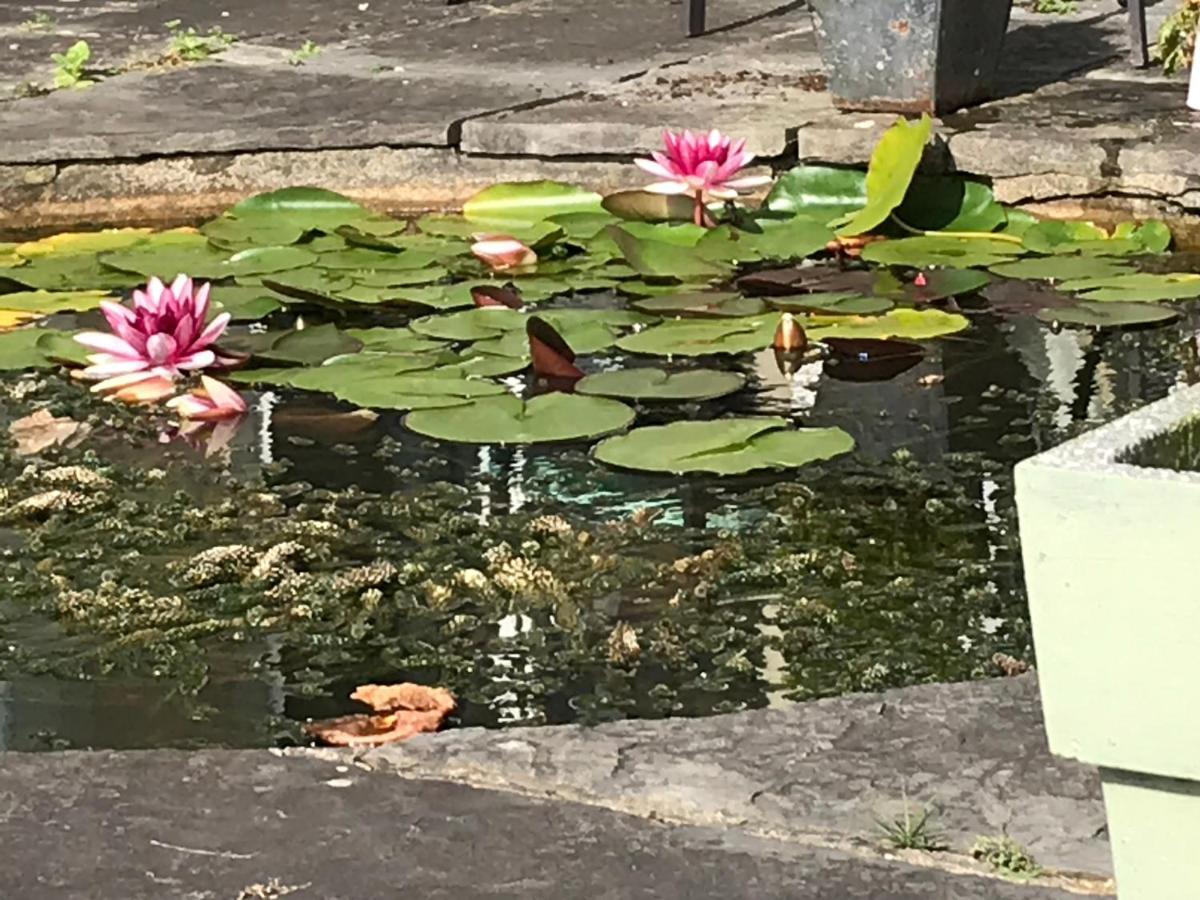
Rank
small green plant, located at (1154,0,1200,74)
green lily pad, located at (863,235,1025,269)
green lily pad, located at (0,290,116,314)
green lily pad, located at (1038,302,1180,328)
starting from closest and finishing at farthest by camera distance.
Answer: green lily pad, located at (1038,302,1180,328) < green lily pad, located at (0,290,116,314) < green lily pad, located at (863,235,1025,269) < small green plant, located at (1154,0,1200,74)

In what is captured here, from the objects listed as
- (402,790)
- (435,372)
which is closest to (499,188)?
(435,372)

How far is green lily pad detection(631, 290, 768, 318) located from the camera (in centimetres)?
351

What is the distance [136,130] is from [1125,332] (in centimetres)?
222

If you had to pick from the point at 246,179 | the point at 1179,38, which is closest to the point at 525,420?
the point at 246,179

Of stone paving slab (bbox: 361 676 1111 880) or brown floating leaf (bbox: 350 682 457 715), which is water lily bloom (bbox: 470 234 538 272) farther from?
stone paving slab (bbox: 361 676 1111 880)

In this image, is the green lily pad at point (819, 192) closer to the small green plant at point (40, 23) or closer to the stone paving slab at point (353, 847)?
the stone paving slab at point (353, 847)

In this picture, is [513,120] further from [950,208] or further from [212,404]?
[212,404]

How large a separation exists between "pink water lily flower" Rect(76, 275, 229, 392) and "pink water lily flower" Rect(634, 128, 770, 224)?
3.31 ft

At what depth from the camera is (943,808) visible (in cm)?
164

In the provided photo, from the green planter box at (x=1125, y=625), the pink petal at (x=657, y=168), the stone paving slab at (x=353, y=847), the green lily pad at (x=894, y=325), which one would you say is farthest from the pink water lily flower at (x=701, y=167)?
the green planter box at (x=1125, y=625)

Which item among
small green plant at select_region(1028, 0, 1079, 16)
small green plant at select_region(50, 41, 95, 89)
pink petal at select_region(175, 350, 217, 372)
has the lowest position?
pink petal at select_region(175, 350, 217, 372)

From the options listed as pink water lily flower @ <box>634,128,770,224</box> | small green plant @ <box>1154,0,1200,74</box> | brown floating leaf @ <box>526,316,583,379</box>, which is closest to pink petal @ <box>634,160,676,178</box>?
pink water lily flower @ <box>634,128,770,224</box>

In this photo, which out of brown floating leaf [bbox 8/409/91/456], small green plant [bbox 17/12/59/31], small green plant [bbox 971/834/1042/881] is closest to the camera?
small green plant [bbox 971/834/1042/881]

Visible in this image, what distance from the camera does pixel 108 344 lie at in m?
3.15
